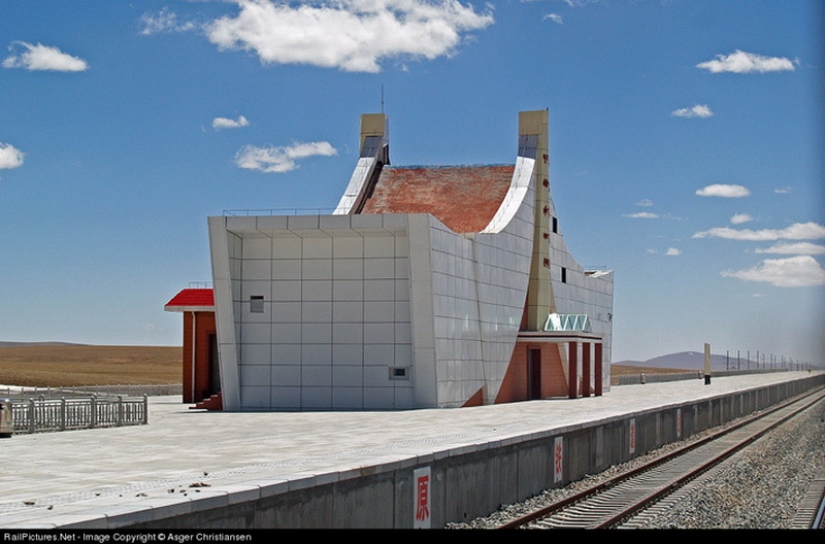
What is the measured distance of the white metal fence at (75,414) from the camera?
1016 inches

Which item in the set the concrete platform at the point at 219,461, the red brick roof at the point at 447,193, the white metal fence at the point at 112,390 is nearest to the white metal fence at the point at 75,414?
the concrete platform at the point at 219,461

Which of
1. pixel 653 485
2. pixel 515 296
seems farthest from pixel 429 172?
pixel 653 485

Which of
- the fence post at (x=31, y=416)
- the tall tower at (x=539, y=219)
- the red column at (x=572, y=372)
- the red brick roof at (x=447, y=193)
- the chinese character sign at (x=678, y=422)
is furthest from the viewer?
the tall tower at (x=539, y=219)

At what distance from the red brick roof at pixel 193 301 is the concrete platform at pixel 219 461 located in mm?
11123

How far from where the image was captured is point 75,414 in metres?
27.4

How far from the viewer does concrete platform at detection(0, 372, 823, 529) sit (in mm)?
10078

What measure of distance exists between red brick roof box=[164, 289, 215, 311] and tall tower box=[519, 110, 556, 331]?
15.9 meters

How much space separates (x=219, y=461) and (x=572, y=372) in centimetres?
3511

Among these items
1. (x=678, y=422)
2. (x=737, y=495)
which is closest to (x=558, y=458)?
(x=737, y=495)

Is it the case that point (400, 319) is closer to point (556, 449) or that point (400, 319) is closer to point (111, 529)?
point (556, 449)

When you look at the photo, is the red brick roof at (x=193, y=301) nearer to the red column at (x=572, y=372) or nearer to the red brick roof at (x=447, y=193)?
the red brick roof at (x=447, y=193)

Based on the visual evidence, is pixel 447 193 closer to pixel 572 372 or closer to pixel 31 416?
pixel 572 372

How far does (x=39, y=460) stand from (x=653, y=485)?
1182 centimetres

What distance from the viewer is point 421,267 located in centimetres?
3666
